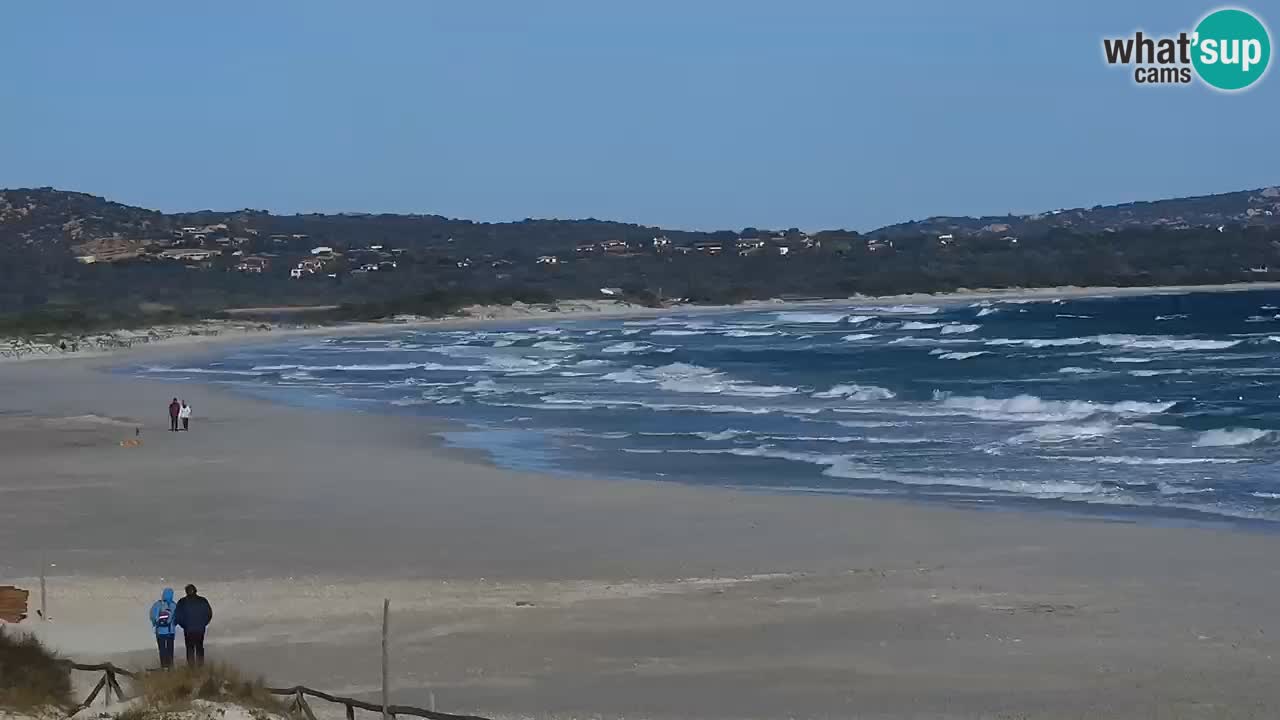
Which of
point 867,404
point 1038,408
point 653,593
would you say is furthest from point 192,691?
point 867,404

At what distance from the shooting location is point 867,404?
3538 centimetres

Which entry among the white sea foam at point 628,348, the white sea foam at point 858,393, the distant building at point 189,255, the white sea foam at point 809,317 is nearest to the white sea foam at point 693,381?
the white sea foam at point 858,393

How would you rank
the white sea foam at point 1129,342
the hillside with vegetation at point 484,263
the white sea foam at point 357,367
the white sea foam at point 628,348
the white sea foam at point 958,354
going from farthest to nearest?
the hillside with vegetation at point 484,263 → the white sea foam at point 628,348 → the white sea foam at point 1129,342 → the white sea foam at point 958,354 → the white sea foam at point 357,367

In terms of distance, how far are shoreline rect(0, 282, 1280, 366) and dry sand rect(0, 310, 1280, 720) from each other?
38.6 meters

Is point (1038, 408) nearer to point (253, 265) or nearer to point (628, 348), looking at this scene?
point (628, 348)

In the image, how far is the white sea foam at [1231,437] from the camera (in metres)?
26.1

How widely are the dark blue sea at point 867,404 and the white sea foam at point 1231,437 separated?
0.07m

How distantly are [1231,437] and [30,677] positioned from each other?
806 inches

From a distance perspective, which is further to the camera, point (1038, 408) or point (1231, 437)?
point (1038, 408)

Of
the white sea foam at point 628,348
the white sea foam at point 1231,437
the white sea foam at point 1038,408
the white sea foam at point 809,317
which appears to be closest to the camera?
the white sea foam at point 1231,437

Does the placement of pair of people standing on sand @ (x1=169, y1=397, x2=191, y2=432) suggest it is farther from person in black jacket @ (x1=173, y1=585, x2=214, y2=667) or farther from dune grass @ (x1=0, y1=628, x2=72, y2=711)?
dune grass @ (x1=0, y1=628, x2=72, y2=711)

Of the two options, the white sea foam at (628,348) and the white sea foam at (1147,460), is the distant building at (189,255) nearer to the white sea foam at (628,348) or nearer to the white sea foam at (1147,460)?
the white sea foam at (628,348)

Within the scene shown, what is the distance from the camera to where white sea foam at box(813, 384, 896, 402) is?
3703cm

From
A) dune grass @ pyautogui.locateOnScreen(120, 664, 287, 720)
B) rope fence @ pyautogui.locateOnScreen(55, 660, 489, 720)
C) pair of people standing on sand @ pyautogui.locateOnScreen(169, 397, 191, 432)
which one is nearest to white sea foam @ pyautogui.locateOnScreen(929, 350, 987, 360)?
pair of people standing on sand @ pyautogui.locateOnScreen(169, 397, 191, 432)
